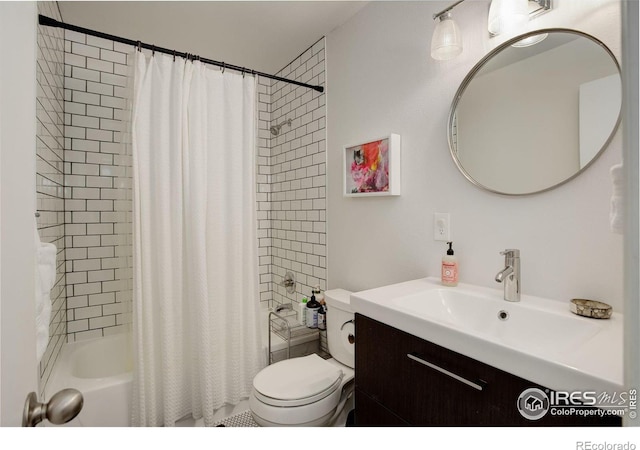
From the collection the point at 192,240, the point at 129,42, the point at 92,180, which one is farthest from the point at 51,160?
the point at 192,240

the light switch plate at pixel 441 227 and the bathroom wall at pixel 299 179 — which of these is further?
the bathroom wall at pixel 299 179

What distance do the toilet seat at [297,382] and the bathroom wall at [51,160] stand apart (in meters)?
1.01

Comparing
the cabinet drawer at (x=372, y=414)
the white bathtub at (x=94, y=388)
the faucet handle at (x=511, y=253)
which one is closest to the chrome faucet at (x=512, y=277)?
the faucet handle at (x=511, y=253)

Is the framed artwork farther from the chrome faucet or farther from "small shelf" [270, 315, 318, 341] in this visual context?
"small shelf" [270, 315, 318, 341]

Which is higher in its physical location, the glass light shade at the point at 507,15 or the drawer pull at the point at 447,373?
the glass light shade at the point at 507,15

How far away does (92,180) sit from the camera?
2242 millimetres

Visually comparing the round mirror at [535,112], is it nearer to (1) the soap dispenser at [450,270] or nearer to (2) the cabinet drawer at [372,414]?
(1) the soap dispenser at [450,270]

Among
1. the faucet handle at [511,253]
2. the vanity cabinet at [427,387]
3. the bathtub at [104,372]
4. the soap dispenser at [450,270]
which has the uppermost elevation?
the faucet handle at [511,253]

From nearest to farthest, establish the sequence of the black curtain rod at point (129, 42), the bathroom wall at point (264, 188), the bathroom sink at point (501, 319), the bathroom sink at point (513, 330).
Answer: the bathroom sink at point (513, 330) < the bathroom sink at point (501, 319) < the black curtain rod at point (129, 42) < the bathroom wall at point (264, 188)

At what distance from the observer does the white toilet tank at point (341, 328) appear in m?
1.74

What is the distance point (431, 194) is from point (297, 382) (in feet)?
3.73

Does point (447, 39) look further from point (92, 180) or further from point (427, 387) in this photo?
point (92, 180)

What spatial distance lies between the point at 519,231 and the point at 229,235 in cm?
144
